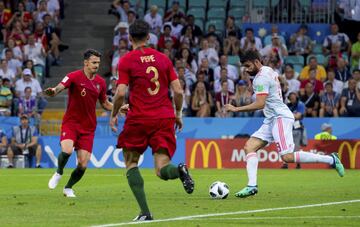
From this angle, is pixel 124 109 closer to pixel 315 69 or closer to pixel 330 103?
pixel 330 103

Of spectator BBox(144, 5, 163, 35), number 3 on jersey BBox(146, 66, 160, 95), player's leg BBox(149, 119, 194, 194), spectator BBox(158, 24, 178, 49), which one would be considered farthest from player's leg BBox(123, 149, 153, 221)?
spectator BBox(144, 5, 163, 35)

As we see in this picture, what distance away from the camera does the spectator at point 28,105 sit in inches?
1320

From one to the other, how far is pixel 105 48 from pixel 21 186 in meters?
17.5

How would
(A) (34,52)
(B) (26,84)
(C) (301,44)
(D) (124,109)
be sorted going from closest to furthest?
(D) (124,109) → (B) (26,84) → (C) (301,44) → (A) (34,52)

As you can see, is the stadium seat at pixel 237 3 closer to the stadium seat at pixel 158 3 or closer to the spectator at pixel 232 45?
the stadium seat at pixel 158 3

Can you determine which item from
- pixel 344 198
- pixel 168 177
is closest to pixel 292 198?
pixel 344 198

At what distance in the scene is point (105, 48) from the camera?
38.8m

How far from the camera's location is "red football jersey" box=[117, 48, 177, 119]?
1365 cm

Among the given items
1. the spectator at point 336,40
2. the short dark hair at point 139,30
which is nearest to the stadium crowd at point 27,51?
the spectator at point 336,40

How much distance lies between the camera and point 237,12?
3847 centimetres

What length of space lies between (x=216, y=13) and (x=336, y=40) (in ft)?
15.6

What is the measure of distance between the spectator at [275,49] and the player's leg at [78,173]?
53.7 ft

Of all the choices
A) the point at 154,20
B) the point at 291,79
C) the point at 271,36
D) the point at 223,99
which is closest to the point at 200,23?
the point at 154,20

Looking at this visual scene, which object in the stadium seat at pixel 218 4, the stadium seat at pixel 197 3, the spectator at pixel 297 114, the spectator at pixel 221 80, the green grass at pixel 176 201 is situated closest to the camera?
the green grass at pixel 176 201
